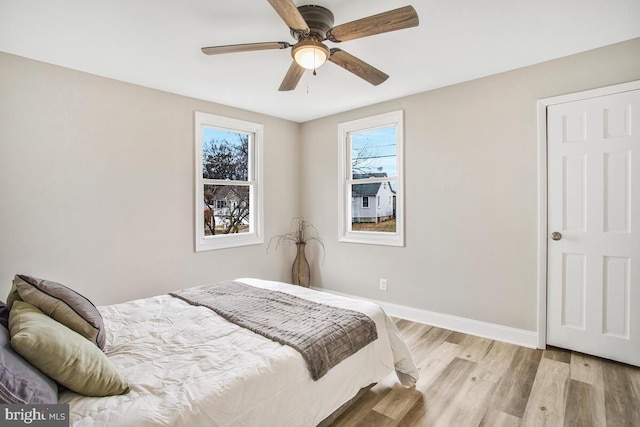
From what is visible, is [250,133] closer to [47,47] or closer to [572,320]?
[47,47]

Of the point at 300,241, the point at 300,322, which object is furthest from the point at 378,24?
the point at 300,241

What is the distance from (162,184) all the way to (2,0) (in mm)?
1725

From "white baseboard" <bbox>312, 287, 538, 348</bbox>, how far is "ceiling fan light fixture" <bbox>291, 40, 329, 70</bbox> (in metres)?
2.73

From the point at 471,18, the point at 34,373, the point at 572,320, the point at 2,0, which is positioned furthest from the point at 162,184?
the point at 572,320

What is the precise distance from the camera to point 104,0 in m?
1.86

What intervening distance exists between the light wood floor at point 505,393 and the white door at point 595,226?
22cm

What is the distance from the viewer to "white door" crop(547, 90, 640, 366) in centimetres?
238

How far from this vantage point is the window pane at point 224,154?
3.72 m

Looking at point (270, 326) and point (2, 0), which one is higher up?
point (2, 0)

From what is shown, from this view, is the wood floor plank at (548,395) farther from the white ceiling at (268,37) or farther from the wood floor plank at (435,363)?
the white ceiling at (268,37)

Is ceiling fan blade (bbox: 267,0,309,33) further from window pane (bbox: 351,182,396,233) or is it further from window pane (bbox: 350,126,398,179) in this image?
window pane (bbox: 351,182,396,233)

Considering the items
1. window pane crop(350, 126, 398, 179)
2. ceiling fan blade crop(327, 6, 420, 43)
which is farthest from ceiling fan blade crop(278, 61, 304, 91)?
window pane crop(350, 126, 398, 179)

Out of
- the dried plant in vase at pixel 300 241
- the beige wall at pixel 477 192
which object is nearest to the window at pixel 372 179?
the beige wall at pixel 477 192

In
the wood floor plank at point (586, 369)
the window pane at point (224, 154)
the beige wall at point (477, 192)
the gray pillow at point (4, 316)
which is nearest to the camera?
the gray pillow at point (4, 316)
